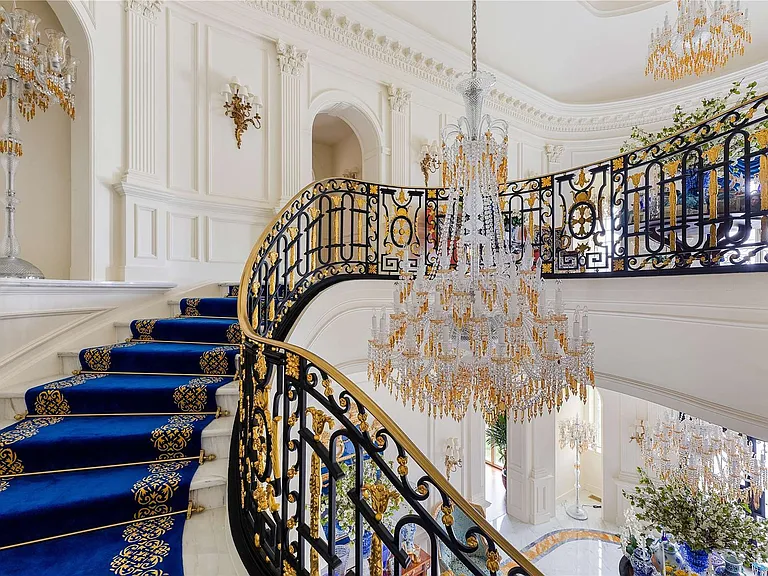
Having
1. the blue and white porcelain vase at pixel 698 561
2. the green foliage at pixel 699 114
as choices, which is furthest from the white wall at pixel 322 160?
the blue and white porcelain vase at pixel 698 561

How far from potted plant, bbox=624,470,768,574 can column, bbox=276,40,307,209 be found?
659cm

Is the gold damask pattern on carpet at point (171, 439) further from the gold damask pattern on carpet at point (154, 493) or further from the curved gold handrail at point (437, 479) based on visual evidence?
the curved gold handrail at point (437, 479)

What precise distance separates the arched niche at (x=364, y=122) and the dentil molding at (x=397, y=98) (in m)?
0.45

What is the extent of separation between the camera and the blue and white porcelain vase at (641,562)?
15.0 ft

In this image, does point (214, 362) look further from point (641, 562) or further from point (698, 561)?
point (698, 561)

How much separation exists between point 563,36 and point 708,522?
7.81 metres

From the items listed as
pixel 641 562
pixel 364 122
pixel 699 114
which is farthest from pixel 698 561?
pixel 364 122

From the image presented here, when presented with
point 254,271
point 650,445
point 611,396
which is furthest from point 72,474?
point 611,396

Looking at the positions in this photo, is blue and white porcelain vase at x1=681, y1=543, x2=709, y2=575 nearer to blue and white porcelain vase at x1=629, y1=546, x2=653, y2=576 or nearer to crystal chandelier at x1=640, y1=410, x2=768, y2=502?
blue and white porcelain vase at x1=629, y1=546, x2=653, y2=576

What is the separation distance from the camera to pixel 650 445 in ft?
20.3

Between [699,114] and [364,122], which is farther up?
[364,122]

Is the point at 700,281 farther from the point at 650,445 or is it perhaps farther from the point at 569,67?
the point at 569,67

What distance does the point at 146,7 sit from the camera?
4.28m

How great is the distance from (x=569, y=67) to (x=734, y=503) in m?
7.91
